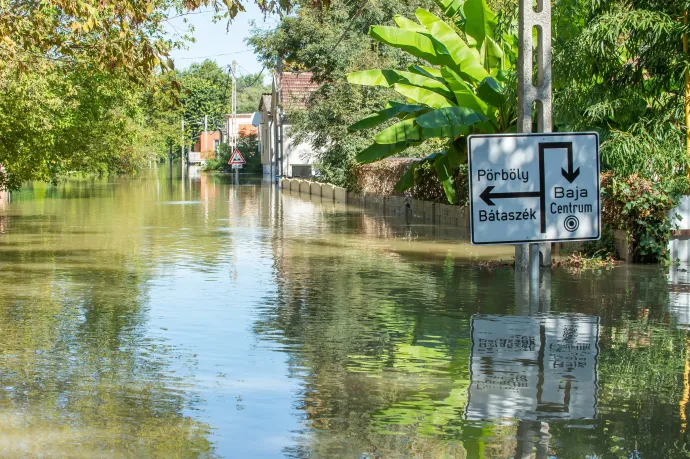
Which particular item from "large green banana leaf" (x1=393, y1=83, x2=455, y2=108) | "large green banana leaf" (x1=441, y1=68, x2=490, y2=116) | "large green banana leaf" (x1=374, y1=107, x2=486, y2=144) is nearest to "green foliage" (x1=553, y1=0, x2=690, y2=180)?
"large green banana leaf" (x1=374, y1=107, x2=486, y2=144)

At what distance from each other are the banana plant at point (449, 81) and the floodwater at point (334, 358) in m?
3.46

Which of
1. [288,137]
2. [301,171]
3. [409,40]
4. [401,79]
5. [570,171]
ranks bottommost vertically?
[570,171]

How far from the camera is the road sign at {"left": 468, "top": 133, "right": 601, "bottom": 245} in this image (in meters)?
8.20

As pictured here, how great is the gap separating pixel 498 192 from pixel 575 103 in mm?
8726

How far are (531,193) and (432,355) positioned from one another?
6.27 feet

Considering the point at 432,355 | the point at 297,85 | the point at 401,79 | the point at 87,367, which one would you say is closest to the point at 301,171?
the point at 297,85

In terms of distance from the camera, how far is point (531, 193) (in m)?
8.21

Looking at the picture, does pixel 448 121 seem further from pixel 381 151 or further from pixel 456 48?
pixel 381 151

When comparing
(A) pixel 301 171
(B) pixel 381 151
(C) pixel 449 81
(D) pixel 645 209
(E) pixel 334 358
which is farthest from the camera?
(A) pixel 301 171

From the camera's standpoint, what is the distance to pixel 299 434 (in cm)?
649

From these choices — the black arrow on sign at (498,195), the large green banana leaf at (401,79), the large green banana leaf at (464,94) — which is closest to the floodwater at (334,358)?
the black arrow on sign at (498,195)

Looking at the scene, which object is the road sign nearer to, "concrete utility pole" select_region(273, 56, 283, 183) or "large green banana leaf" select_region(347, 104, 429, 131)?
"large green banana leaf" select_region(347, 104, 429, 131)

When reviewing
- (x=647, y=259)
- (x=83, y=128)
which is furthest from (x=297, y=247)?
(x=83, y=128)

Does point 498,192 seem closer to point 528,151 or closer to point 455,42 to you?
point 528,151
